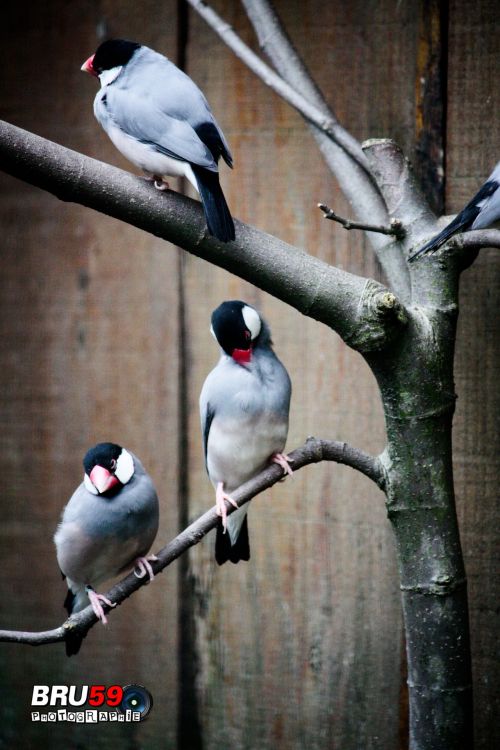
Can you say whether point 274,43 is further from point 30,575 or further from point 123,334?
point 30,575

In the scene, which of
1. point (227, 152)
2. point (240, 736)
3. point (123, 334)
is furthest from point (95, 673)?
point (227, 152)

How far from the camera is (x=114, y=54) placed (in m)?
1.40

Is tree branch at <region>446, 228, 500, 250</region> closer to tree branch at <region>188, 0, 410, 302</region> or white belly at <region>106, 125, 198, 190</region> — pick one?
tree branch at <region>188, 0, 410, 302</region>

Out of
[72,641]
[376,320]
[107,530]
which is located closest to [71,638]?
[72,641]

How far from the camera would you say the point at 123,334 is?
1785mm

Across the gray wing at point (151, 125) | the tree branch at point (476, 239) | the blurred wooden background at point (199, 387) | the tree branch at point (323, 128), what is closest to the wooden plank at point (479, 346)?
the blurred wooden background at point (199, 387)

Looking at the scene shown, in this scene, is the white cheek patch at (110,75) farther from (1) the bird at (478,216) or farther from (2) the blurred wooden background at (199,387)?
(1) the bird at (478,216)

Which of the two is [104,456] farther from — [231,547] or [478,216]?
[478,216]

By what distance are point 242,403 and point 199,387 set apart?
0.32 m

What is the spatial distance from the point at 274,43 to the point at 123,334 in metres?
0.65

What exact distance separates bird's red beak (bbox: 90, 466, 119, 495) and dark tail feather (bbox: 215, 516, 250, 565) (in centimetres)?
21

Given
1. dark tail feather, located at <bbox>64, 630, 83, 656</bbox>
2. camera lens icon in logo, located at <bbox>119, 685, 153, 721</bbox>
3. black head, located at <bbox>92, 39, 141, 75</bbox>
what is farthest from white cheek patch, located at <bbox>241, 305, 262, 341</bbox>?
camera lens icon in logo, located at <bbox>119, 685, 153, 721</bbox>

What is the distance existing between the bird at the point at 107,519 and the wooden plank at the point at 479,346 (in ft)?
1.91

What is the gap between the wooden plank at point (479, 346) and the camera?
1554mm
